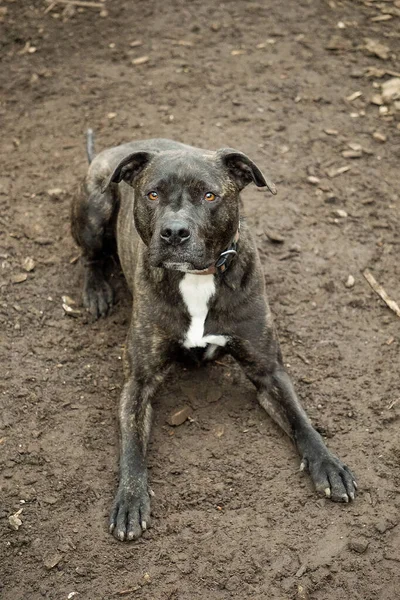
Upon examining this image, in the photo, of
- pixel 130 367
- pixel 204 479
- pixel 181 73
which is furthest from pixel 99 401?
pixel 181 73

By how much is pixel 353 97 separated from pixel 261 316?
3695 millimetres

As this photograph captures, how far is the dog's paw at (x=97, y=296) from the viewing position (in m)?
6.02

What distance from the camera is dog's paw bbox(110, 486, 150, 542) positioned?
4.48 m

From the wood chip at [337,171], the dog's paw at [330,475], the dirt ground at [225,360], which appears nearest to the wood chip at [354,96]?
the dirt ground at [225,360]

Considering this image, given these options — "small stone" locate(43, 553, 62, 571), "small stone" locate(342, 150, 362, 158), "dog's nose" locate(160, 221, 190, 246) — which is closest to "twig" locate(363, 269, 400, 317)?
"small stone" locate(342, 150, 362, 158)

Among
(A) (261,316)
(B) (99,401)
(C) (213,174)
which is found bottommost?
Answer: (B) (99,401)

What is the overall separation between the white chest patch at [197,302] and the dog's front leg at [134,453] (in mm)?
327

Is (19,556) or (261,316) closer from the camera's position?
(19,556)

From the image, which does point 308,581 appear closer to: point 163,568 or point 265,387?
point 163,568

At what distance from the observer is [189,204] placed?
15.0ft

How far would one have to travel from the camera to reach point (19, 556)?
443 cm

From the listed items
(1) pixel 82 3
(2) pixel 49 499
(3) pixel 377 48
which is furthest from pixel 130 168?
(1) pixel 82 3

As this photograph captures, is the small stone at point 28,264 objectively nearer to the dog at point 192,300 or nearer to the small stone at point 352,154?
the dog at point 192,300

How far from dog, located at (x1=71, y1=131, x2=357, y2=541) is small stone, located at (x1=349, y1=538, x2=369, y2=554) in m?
0.28
